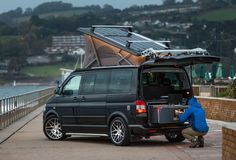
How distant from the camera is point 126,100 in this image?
16.3m

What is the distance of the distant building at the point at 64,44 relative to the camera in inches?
5113

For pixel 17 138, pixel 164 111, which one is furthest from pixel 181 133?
pixel 17 138

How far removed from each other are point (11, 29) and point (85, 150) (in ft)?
398

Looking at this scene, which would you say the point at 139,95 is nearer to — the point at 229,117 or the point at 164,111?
the point at 164,111

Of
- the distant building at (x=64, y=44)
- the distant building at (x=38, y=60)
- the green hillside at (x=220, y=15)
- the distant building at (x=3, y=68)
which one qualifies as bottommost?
the distant building at (x=3, y=68)

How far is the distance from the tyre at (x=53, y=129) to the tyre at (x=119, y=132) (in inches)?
86.7

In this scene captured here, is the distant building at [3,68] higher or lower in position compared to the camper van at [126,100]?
higher

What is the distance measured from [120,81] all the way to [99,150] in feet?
6.36

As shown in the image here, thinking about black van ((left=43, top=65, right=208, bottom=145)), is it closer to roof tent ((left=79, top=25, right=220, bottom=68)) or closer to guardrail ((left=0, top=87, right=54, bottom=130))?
guardrail ((left=0, top=87, right=54, bottom=130))

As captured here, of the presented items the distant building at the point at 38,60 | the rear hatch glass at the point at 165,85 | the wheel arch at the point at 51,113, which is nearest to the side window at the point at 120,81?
the rear hatch glass at the point at 165,85

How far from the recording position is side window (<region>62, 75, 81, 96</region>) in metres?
18.1

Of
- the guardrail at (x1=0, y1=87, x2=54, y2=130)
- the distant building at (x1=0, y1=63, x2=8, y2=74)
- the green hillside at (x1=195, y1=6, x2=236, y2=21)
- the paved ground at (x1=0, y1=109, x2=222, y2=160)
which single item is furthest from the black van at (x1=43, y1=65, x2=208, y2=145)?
the distant building at (x1=0, y1=63, x2=8, y2=74)

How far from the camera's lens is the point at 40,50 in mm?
128000

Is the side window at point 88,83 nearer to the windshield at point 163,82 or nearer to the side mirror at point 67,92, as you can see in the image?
the side mirror at point 67,92
